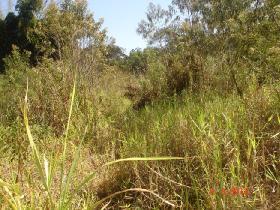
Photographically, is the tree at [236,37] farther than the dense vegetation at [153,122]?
Yes

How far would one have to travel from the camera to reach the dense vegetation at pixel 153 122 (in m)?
2.70

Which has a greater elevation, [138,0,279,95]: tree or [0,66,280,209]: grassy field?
[138,0,279,95]: tree

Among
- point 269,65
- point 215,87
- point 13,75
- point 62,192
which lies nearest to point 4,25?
point 13,75

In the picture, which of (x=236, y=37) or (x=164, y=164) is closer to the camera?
(x=164, y=164)

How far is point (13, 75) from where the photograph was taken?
809 cm

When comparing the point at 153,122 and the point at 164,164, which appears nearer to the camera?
the point at 164,164

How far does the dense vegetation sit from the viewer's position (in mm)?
2701

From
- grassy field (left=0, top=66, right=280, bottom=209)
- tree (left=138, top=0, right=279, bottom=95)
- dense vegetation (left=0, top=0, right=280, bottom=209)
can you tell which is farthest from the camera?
tree (left=138, top=0, right=279, bottom=95)

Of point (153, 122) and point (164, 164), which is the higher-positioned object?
point (153, 122)

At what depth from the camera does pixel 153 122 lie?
4.69 meters

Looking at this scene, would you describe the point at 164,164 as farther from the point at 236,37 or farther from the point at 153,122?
the point at 236,37

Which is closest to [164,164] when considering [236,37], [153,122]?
[153,122]

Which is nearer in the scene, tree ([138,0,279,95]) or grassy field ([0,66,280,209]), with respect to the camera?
grassy field ([0,66,280,209])

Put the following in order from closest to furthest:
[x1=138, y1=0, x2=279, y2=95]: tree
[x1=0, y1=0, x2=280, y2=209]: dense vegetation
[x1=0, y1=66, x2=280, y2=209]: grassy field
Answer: [x1=0, y1=66, x2=280, y2=209]: grassy field → [x1=0, y1=0, x2=280, y2=209]: dense vegetation → [x1=138, y1=0, x2=279, y2=95]: tree
